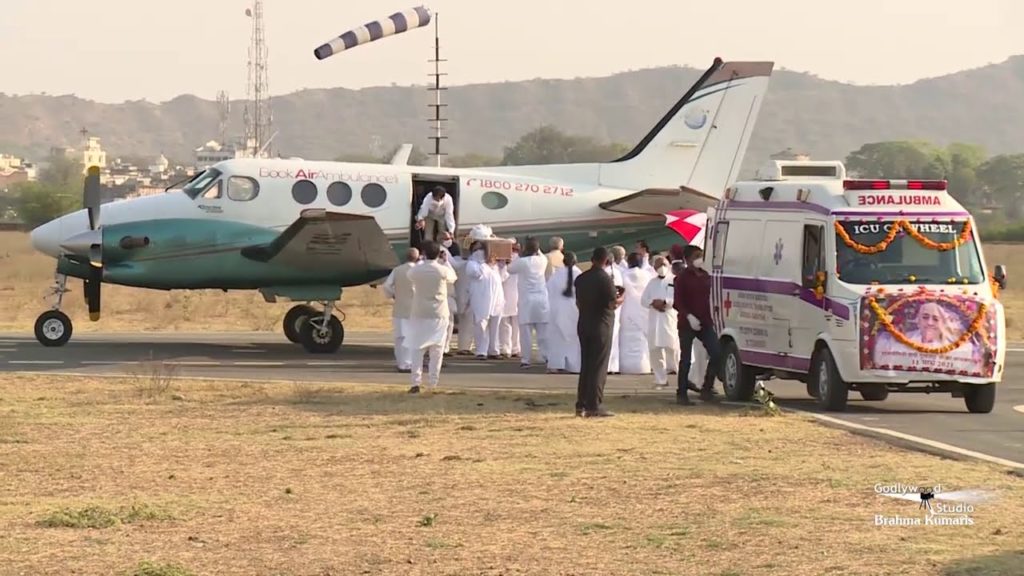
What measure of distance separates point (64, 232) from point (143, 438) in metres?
11.4

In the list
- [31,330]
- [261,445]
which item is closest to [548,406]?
[261,445]

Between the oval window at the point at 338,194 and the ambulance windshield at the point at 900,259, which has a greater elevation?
the oval window at the point at 338,194

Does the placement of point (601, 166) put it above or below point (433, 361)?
above

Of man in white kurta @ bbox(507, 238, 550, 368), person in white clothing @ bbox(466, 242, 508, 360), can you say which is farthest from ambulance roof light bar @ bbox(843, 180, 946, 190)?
person in white clothing @ bbox(466, 242, 508, 360)

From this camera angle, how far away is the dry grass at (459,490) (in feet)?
35.3

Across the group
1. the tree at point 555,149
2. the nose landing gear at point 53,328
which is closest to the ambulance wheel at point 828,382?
the nose landing gear at point 53,328

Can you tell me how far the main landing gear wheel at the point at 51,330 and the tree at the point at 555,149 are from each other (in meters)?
83.8

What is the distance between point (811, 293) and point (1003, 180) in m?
85.5

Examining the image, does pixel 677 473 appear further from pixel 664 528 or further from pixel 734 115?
pixel 734 115

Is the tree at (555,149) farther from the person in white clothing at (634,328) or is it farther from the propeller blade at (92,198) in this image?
the person in white clothing at (634,328)

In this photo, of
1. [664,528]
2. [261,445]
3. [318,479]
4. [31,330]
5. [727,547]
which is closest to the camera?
[727,547]

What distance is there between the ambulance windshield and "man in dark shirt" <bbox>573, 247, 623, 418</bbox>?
2.62 m

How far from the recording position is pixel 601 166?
1181 inches

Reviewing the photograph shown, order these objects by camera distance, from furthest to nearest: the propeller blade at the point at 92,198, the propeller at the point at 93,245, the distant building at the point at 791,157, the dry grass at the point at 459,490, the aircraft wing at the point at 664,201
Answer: the aircraft wing at the point at 664,201, the propeller blade at the point at 92,198, the propeller at the point at 93,245, the distant building at the point at 791,157, the dry grass at the point at 459,490
